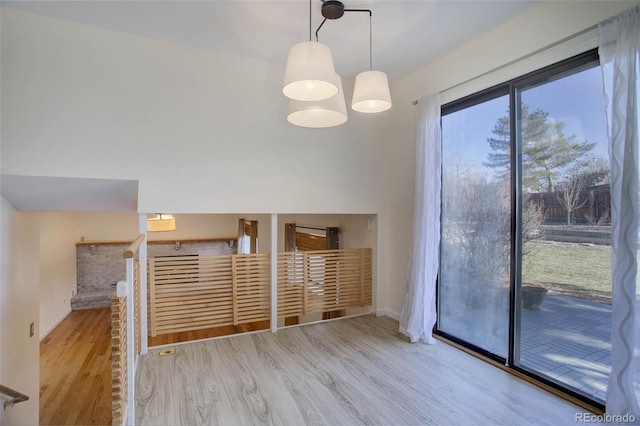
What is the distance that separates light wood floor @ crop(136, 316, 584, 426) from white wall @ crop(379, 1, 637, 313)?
1071 millimetres

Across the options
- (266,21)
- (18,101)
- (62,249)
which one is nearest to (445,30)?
(266,21)

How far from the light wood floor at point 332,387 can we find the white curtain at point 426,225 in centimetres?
27

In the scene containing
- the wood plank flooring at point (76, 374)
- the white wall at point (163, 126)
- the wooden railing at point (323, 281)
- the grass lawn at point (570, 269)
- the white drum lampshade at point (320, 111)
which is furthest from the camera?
the wood plank flooring at point (76, 374)

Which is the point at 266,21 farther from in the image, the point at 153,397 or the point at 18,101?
the point at 153,397

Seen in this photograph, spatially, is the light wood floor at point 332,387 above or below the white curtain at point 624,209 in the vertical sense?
below

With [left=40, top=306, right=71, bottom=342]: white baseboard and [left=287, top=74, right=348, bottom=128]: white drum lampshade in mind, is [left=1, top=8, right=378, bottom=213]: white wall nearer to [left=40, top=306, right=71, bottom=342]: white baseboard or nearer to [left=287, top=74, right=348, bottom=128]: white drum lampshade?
[left=287, top=74, right=348, bottom=128]: white drum lampshade

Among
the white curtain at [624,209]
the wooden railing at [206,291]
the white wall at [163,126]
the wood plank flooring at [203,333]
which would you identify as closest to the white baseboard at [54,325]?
the wood plank flooring at [203,333]

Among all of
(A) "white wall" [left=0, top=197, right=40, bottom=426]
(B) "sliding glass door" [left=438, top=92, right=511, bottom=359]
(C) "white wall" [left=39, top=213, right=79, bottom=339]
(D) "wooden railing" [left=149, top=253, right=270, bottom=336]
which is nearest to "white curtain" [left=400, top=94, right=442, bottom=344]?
(B) "sliding glass door" [left=438, top=92, right=511, bottom=359]

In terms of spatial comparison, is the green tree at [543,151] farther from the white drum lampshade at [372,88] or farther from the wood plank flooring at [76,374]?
the wood plank flooring at [76,374]

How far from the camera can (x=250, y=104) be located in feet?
10.7

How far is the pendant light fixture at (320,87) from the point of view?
1.67 m

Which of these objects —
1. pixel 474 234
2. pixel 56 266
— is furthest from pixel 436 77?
pixel 56 266

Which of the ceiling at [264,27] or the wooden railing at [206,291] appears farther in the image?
the wooden railing at [206,291]

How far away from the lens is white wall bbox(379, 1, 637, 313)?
85.7 inches
